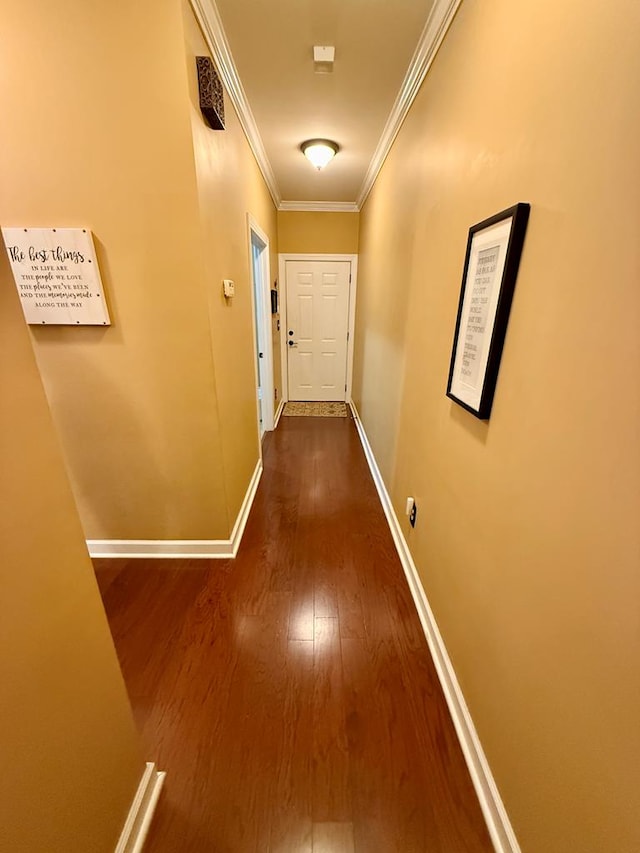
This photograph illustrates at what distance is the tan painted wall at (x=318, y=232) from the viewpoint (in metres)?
4.10

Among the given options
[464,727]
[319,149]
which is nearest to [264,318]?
[319,149]

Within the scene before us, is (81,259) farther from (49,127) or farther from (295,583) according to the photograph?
(295,583)

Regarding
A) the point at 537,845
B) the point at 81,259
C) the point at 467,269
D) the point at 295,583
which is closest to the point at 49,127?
the point at 81,259

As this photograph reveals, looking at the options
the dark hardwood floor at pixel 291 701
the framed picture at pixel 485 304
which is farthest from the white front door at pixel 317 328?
the framed picture at pixel 485 304

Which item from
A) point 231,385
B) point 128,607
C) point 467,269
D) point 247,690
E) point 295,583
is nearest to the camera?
point 467,269

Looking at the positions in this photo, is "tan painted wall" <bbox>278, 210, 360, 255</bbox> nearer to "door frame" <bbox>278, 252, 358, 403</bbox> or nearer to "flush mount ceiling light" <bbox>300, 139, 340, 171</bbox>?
"door frame" <bbox>278, 252, 358, 403</bbox>

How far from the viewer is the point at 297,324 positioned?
4.54 metres

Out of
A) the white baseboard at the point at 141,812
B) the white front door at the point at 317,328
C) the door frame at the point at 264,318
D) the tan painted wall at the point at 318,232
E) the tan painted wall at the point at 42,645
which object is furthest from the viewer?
the white front door at the point at 317,328

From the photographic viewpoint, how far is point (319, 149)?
252cm

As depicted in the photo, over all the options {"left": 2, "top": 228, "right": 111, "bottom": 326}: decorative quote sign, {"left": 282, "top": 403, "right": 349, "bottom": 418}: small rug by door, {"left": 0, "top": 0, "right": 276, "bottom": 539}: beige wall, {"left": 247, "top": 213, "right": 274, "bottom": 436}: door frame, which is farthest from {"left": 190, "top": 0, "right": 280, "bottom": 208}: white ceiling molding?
{"left": 282, "top": 403, "right": 349, "bottom": 418}: small rug by door

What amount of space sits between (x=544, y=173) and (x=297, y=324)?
3.94 meters

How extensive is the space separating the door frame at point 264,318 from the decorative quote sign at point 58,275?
3.92ft

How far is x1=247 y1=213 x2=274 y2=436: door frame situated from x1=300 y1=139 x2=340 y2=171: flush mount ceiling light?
650 millimetres

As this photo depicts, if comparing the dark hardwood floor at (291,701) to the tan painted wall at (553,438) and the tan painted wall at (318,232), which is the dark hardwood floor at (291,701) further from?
the tan painted wall at (318,232)
